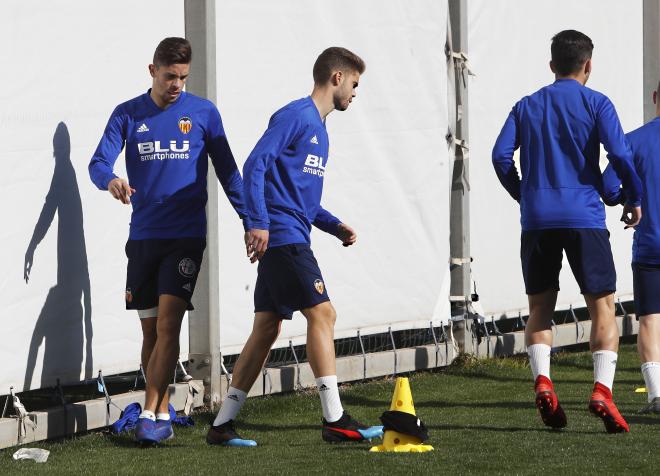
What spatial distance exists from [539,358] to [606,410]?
1.38 ft

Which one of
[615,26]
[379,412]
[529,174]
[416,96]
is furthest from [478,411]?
[615,26]

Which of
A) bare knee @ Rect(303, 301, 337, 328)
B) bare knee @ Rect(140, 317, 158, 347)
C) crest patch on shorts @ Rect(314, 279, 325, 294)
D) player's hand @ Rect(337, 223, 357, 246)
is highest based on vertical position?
player's hand @ Rect(337, 223, 357, 246)

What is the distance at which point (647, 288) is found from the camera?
6883 millimetres

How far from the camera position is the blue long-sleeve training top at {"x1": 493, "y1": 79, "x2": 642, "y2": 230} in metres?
6.15

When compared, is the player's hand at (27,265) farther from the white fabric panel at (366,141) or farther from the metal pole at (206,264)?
the white fabric panel at (366,141)

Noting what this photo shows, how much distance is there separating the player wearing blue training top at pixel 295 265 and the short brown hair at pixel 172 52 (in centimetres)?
51

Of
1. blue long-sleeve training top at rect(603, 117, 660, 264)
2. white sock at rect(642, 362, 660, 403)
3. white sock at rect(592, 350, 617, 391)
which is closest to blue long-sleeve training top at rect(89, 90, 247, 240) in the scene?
white sock at rect(592, 350, 617, 391)

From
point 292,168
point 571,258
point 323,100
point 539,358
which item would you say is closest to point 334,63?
point 323,100

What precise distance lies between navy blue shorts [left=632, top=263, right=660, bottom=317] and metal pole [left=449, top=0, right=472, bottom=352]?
2356 millimetres

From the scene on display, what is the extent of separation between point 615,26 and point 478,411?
16.5ft

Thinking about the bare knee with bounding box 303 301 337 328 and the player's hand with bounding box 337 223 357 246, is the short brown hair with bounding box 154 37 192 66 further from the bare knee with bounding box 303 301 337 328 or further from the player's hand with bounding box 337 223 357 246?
the bare knee with bounding box 303 301 337 328

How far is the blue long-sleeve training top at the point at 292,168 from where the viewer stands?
5867 millimetres

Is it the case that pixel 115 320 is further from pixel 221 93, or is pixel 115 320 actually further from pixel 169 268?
pixel 221 93

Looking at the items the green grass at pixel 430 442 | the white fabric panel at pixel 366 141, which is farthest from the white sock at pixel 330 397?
the white fabric panel at pixel 366 141
